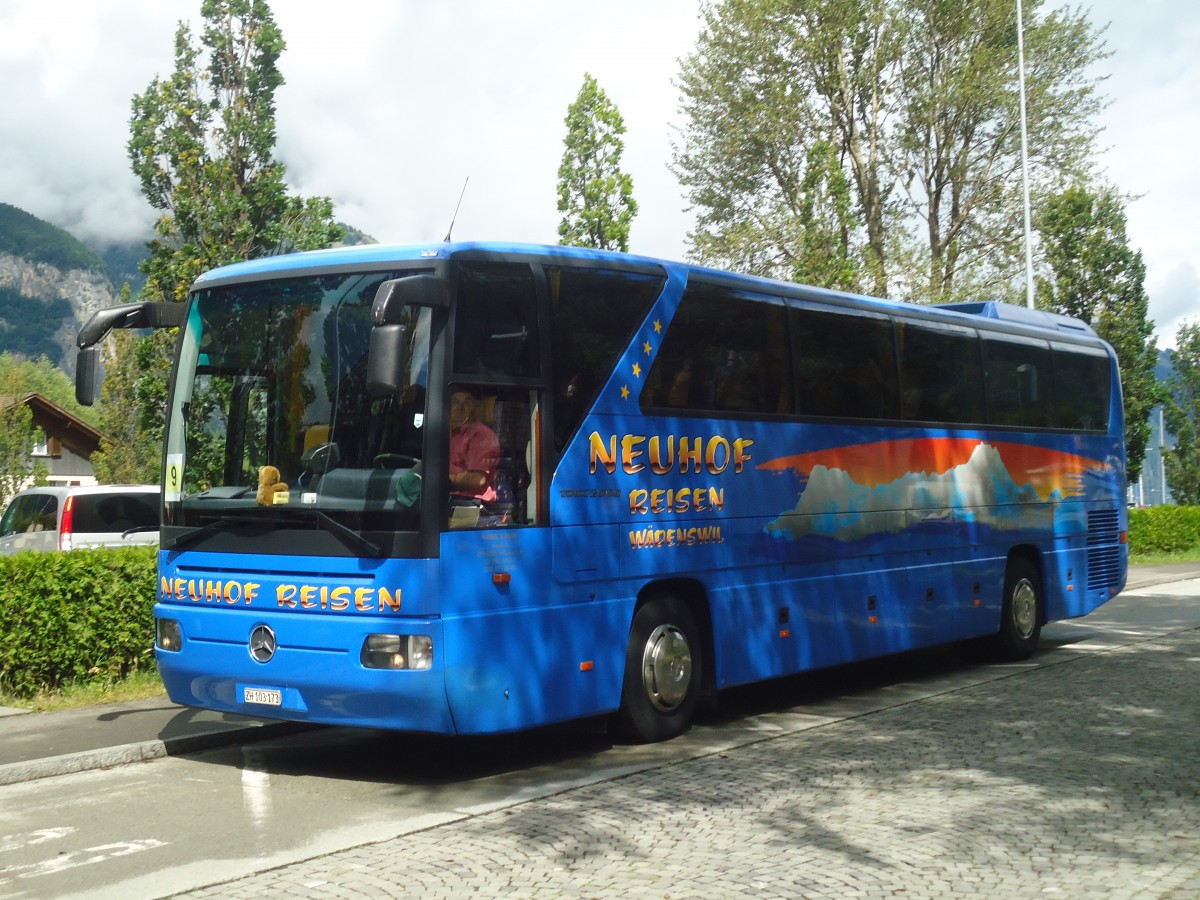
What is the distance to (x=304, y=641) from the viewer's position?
841 cm

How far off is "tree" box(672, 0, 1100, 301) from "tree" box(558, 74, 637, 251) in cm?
889

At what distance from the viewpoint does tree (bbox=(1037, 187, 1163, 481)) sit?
32.6 metres

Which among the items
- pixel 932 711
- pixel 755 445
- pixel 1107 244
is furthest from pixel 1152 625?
pixel 1107 244

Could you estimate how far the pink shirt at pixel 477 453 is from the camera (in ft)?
27.4

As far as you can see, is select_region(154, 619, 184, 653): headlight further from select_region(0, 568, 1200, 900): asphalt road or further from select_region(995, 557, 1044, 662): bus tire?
select_region(995, 557, 1044, 662): bus tire

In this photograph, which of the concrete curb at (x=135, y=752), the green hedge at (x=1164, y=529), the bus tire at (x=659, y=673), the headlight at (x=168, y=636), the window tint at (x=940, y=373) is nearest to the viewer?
the concrete curb at (x=135, y=752)

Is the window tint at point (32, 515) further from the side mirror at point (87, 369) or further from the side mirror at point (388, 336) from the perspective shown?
the side mirror at point (388, 336)

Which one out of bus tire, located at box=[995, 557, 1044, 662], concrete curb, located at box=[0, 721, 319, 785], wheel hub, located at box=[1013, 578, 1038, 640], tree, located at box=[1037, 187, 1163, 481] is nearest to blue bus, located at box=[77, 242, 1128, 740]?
concrete curb, located at box=[0, 721, 319, 785]

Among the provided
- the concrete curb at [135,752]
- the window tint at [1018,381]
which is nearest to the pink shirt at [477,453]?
the concrete curb at [135,752]

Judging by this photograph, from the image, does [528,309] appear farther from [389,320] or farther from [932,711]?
[932,711]

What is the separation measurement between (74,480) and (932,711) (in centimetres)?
5541

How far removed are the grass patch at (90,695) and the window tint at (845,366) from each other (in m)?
5.96

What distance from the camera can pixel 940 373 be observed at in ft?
44.7

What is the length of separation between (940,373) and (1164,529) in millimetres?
26163
